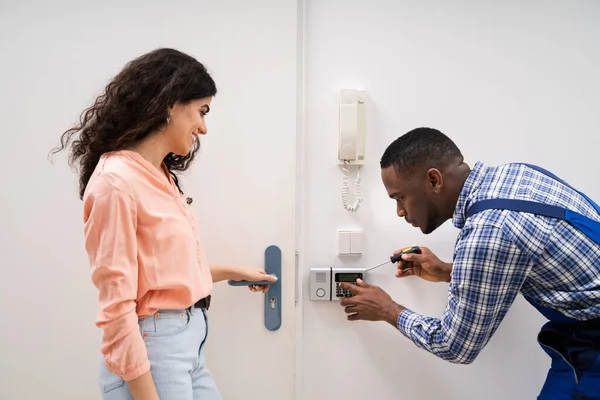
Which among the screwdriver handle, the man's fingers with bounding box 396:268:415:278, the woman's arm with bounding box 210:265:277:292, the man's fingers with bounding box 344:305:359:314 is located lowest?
the man's fingers with bounding box 344:305:359:314

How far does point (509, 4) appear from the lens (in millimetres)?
1394

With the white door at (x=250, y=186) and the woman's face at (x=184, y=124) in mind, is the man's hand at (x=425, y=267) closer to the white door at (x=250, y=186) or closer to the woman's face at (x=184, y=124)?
the white door at (x=250, y=186)

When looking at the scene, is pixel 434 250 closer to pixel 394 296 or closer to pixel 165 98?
pixel 394 296

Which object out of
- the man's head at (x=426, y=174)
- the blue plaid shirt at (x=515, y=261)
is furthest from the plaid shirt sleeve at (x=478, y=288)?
the man's head at (x=426, y=174)

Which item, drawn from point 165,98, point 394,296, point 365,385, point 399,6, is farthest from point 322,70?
point 365,385

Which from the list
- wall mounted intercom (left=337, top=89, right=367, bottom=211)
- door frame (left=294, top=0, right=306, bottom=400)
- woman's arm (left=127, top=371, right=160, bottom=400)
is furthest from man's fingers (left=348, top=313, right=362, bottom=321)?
woman's arm (left=127, top=371, right=160, bottom=400)

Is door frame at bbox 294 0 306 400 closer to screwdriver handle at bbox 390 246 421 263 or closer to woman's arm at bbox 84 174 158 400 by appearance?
screwdriver handle at bbox 390 246 421 263

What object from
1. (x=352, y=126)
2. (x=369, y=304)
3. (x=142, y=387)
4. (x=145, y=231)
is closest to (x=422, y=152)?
(x=352, y=126)

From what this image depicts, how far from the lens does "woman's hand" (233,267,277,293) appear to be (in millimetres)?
1303

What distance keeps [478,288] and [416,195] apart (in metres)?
0.29

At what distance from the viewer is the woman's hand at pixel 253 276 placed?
1.30 metres

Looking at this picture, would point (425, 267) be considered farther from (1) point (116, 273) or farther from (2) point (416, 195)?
(1) point (116, 273)

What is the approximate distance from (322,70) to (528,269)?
82 centimetres

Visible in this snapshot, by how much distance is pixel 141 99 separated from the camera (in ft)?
3.08
